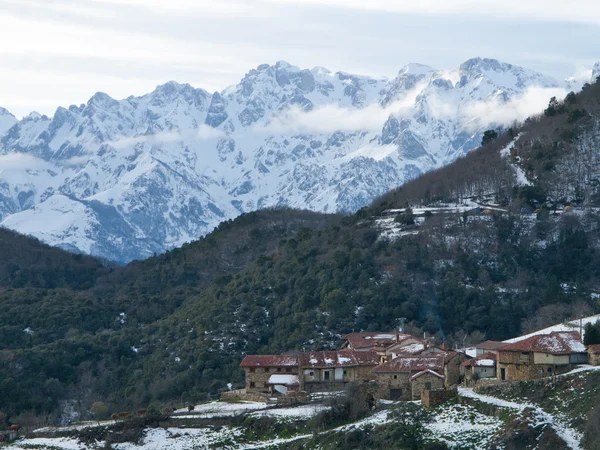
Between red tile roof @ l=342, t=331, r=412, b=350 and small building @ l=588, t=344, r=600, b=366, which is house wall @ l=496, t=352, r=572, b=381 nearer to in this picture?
small building @ l=588, t=344, r=600, b=366

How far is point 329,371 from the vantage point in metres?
66.1

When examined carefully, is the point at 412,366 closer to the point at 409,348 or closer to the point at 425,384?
the point at 425,384

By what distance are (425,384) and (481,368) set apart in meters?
2.77

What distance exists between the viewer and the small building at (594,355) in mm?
56750

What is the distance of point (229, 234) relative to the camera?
138m

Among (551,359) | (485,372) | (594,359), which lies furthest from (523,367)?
(594,359)

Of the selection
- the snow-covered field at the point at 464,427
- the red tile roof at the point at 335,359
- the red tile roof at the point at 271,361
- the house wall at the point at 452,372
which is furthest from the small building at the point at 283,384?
the snow-covered field at the point at 464,427

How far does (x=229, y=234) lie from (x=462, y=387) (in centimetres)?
8059

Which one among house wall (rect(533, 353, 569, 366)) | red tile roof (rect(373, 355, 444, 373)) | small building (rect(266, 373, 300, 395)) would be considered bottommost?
small building (rect(266, 373, 300, 395))

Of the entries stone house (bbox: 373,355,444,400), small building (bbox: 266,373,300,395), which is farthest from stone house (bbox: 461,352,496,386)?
small building (bbox: 266,373,300,395)

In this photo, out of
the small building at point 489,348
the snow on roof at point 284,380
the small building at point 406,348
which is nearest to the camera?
the small building at point 489,348

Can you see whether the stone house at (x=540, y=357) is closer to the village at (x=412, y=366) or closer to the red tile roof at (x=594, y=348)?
the village at (x=412, y=366)

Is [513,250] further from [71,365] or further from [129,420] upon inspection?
[129,420]

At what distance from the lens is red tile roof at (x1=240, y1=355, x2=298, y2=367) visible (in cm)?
6794
